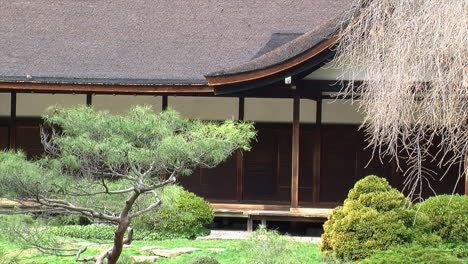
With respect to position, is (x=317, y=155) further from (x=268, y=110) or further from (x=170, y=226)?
(x=170, y=226)

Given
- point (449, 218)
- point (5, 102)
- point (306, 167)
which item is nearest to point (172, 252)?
point (449, 218)

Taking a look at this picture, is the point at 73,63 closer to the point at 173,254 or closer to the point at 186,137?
the point at 173,254

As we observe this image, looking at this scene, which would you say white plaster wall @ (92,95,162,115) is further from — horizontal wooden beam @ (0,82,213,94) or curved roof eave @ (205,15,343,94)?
curved roof eave @ (205,15,343,94)

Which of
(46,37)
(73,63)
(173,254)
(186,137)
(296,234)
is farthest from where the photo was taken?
(46,37)

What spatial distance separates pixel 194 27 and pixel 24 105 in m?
4.34

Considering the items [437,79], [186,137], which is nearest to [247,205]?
[186,137]

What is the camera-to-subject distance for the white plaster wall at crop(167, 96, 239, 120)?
20.1 meters

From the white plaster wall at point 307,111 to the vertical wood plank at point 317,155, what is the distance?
0.10 metres

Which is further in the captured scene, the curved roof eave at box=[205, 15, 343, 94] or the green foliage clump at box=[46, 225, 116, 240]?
the curved roof eave at box=[205, 15, 343, 94]

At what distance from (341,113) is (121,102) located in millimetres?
4773

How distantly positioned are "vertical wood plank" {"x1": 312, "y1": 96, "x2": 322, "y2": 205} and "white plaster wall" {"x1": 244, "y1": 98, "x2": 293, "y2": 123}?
23.8 inches

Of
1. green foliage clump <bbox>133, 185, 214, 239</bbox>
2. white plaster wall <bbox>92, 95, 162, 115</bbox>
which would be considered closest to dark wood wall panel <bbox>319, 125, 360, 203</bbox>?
white plaster wall <bbox>92, 95, 162, 115</bbox>

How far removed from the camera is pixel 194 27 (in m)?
21.8

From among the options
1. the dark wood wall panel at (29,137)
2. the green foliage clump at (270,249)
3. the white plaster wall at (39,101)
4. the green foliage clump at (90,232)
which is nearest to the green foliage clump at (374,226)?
the green foliage clump at (270,249)
